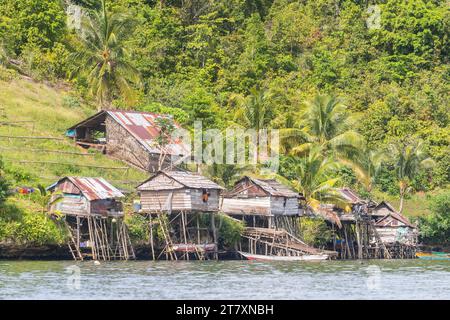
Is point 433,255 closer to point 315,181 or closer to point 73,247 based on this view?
point 315,181

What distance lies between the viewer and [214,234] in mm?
50344

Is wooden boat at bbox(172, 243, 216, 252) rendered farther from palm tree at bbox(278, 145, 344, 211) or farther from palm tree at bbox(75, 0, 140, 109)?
palm tree at bbox(75, 0, 140, 109)

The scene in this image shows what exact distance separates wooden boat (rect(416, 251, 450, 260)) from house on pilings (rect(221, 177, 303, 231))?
11.0m

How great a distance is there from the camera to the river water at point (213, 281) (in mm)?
31891

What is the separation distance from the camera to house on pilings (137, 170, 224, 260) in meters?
48.7

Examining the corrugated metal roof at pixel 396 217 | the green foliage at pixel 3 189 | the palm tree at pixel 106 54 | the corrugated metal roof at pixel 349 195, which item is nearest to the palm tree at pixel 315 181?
the corrugated metal roof at pixel 349 195

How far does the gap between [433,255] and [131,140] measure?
68.2 ft

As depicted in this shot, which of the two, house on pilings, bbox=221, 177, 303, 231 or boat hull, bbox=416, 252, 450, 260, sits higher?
house on pilings, bbox=221, 177, 303, 231

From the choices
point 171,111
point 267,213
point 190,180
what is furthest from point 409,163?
point 190,180

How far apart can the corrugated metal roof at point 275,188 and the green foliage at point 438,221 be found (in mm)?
13080

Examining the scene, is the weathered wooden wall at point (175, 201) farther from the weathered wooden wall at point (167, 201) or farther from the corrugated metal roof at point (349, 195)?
the corrugated metal roof at point (349, 195)

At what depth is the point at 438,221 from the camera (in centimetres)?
6375

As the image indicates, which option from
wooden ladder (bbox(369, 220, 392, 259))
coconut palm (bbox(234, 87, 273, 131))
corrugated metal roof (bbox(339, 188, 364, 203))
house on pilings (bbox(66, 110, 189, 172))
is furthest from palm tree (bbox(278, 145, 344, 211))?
house on pilings (bbox(66, 110, 189, 172))
